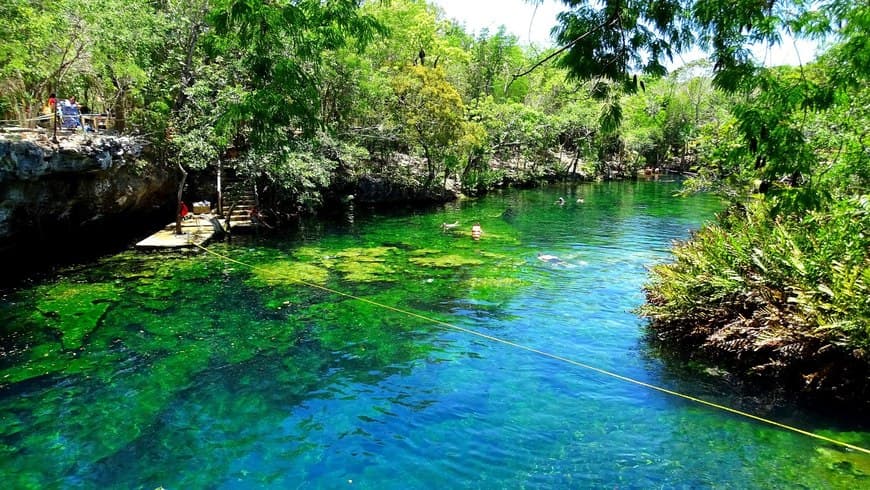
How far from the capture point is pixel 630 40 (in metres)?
5.00

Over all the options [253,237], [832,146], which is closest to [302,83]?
[832,146]

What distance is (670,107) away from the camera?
1229 cm

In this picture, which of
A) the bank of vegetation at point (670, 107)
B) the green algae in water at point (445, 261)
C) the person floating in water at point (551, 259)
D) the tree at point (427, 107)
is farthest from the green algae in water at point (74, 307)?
the tree at point (427, 107)

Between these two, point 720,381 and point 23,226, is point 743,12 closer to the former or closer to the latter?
point 720,381

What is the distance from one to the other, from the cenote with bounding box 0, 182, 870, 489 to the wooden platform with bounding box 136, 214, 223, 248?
2.23 meters

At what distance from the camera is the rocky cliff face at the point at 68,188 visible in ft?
46.7

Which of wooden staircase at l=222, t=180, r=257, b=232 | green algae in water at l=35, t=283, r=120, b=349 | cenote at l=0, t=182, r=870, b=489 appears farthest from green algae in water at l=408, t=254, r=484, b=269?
green algae in water at l=35, t=283, r=120, b=349

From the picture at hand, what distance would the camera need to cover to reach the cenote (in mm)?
6719

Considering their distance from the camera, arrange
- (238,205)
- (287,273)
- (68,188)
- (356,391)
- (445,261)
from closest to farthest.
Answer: (356,391)
(287,273)
(68,188)
(445,261)
(238,205)

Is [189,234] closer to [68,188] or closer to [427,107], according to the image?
[68,188]

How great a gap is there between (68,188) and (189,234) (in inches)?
174

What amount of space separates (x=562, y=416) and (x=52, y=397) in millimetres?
8455

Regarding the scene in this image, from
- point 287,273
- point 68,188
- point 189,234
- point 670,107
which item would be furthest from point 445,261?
point 68,188

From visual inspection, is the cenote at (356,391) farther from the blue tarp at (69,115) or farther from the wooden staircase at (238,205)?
the wooden staircase at (238,205)
